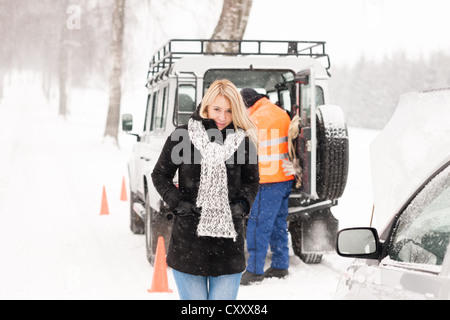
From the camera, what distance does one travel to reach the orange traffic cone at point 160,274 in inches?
253

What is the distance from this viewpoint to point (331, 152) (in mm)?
6793

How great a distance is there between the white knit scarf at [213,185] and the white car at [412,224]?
2.74 ft

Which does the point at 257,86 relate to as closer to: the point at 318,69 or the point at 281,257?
the point at 318,69

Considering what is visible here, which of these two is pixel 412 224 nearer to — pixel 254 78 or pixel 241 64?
pixel 241 64

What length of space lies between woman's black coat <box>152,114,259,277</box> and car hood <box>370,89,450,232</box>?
0.79 metres

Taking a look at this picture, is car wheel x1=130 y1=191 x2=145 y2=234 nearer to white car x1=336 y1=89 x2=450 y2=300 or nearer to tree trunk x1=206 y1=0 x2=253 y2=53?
tree trunk x1=206 y1=0 x2=253 y2=53

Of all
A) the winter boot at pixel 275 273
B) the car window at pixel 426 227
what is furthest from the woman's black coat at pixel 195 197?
the winter boot at pixel 275 273

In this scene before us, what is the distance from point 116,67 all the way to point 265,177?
1976 cm

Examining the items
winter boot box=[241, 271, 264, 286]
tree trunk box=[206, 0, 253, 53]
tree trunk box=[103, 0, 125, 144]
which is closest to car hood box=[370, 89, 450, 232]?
winter boot box=[241, 271, 264, 286]

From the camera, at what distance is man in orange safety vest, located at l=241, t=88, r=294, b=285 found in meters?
6.64

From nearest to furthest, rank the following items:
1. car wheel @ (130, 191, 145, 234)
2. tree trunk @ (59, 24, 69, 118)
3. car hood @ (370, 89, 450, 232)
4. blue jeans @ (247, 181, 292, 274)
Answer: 1. car hood @ (370, 89, 450, 232)
2. blue jeans @ (247, 181, 292, 274)
3. car wheel @ (130, 191, 145, 234)
4. tree trunk @ (59, 24, 69, 118)

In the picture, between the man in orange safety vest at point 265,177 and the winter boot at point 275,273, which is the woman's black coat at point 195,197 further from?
the winter boot at point 275,273

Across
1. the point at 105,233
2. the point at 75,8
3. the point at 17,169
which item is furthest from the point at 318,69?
the point at 75,8

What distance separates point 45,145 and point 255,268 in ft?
73.6
